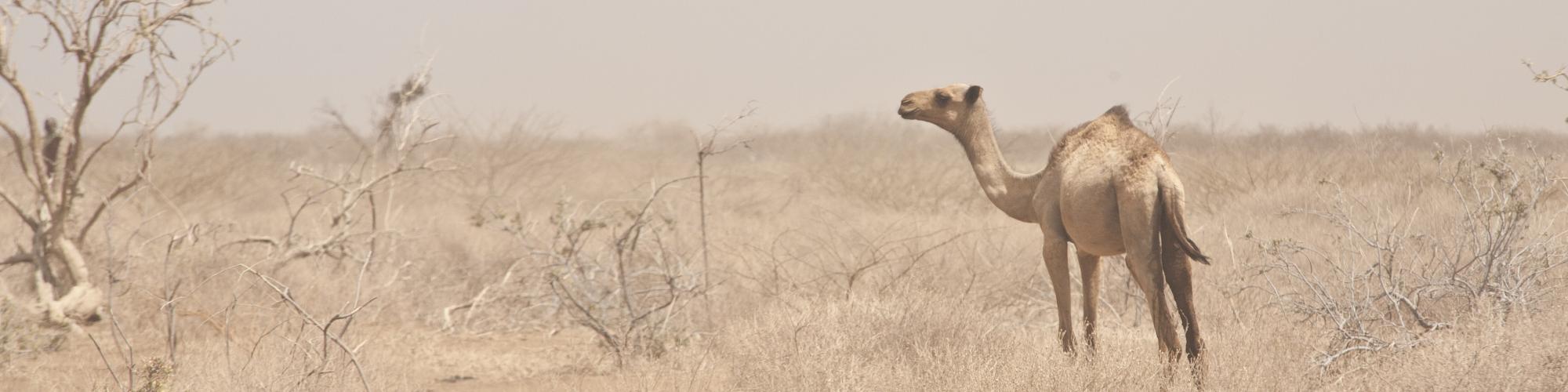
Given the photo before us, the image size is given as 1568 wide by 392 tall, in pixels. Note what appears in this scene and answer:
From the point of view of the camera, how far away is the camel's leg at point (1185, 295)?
5.14 meters

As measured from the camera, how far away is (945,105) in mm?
6000

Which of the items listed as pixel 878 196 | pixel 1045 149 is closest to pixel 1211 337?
pixel 878 196

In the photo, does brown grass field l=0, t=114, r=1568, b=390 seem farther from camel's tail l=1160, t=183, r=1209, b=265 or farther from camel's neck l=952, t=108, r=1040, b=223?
camel's neck l=952, t=108, r=1040, b=223

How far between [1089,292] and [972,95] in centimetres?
106

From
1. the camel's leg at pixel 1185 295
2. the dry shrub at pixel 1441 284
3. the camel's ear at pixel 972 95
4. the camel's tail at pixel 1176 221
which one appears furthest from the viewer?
the camel's ear at pixel 972 95

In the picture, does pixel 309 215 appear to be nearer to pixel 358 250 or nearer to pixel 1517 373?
pixel 358 250

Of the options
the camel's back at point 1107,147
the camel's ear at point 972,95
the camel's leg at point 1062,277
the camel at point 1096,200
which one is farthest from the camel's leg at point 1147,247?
the camel's ear at point 972,95

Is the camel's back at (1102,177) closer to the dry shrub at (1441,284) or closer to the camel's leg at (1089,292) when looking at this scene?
the camel's leg at (1089,292)

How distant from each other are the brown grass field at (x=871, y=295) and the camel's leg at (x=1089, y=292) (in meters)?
0.14

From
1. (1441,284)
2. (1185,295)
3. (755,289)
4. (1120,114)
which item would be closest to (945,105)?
(1120,114)

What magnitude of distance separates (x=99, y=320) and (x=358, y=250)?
9.73 feet

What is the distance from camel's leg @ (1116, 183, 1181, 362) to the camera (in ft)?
16.6

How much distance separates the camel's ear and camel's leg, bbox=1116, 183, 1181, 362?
98 cm

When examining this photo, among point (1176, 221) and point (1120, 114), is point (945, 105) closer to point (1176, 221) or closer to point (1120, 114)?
point (1120, 114)
